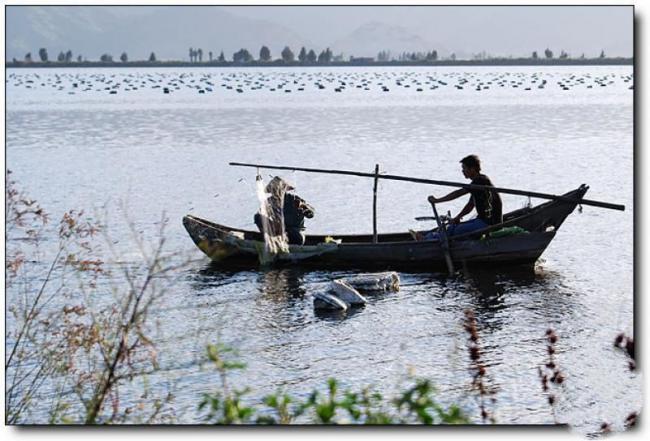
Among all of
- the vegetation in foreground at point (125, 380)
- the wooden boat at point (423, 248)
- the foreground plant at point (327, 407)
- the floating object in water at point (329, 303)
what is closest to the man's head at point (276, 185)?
the wooden boat at point (423, 248)

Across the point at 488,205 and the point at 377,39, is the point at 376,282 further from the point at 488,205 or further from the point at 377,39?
the point at 377,39

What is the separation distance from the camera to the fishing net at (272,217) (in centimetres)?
1458

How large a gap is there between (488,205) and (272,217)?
8.34 feet

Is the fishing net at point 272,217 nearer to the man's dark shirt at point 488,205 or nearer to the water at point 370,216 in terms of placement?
the water at point 370,216

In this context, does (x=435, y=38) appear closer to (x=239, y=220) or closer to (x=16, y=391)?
(x=16, y=391)

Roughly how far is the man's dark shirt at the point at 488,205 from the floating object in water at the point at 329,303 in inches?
78.1

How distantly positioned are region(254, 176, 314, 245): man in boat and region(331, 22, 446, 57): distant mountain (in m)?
1.70

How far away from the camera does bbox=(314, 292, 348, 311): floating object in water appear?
508 inches

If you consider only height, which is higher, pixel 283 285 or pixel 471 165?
pixel 471 165

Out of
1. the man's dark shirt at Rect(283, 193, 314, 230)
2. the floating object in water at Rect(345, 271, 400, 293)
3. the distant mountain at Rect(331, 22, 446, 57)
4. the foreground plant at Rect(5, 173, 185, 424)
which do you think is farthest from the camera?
the man's dark shirt at Rect(283, 193, 314, 230)

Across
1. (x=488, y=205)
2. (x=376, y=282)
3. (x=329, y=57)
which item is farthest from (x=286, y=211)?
(x=488, y=205)

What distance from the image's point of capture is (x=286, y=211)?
15.1 m

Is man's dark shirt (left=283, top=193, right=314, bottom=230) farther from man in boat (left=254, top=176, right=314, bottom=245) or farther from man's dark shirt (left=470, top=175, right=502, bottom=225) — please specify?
man's dark shirt (left=470, top=175, right=502, bottom=225)

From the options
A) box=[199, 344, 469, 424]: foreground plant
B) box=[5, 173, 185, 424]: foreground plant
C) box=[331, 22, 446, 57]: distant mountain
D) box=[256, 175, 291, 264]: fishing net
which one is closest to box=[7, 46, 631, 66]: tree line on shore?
box=[331, 22, 446, 57]: distant mountain
